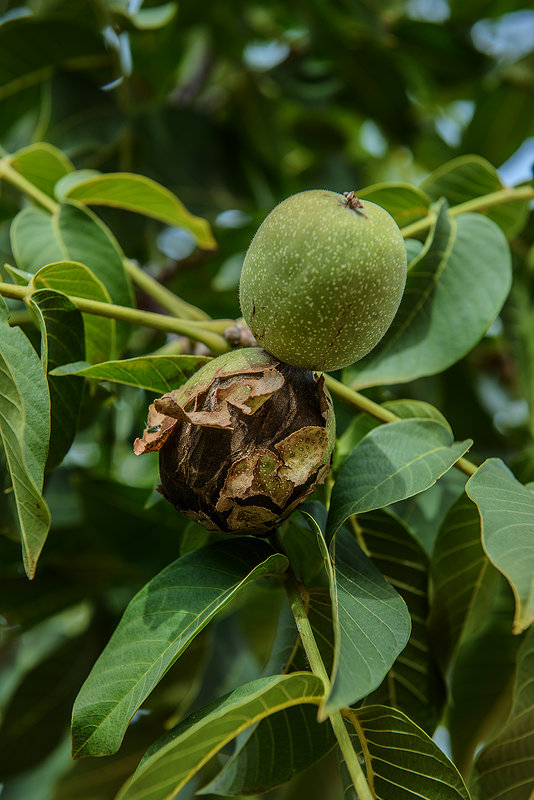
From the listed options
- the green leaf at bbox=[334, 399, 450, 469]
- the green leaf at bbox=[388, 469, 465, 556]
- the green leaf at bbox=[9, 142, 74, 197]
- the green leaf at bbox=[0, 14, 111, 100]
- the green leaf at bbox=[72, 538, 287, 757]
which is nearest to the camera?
the green leaf at bbox=[72, 538, 287, 757]

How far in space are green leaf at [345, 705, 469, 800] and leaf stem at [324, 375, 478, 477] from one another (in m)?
0.36

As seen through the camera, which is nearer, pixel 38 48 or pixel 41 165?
pixel 41 165

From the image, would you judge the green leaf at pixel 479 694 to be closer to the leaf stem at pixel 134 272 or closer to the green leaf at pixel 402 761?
the green leaf at pixel 402 761

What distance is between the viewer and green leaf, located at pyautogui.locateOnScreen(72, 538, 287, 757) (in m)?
0.77

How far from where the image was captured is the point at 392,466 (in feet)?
3.00

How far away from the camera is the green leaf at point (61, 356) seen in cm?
93

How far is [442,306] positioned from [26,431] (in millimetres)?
674

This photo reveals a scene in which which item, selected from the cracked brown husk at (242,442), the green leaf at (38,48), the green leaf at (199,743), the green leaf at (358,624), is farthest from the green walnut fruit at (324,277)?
the green leaf at (38,48)

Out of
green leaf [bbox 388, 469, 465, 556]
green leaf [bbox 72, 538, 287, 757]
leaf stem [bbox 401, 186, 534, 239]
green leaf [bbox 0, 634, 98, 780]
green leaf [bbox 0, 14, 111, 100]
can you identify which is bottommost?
green leaf [bbox 0, 634, 98, 780]

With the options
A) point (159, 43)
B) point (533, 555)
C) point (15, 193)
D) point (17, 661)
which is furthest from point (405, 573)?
point (17, 661)

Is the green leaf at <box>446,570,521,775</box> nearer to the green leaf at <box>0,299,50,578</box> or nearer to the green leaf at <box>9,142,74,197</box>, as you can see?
the green leaf at <box>0,299,50,578</box>

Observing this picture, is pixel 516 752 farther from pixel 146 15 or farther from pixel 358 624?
pixel 146 15

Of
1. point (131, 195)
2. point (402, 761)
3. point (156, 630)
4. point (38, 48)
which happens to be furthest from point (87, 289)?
point (38, 48)

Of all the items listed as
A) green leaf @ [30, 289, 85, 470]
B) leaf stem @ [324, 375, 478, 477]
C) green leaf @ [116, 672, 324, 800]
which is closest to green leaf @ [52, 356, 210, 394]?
green leaf @ [30, 289, 85, 470]
